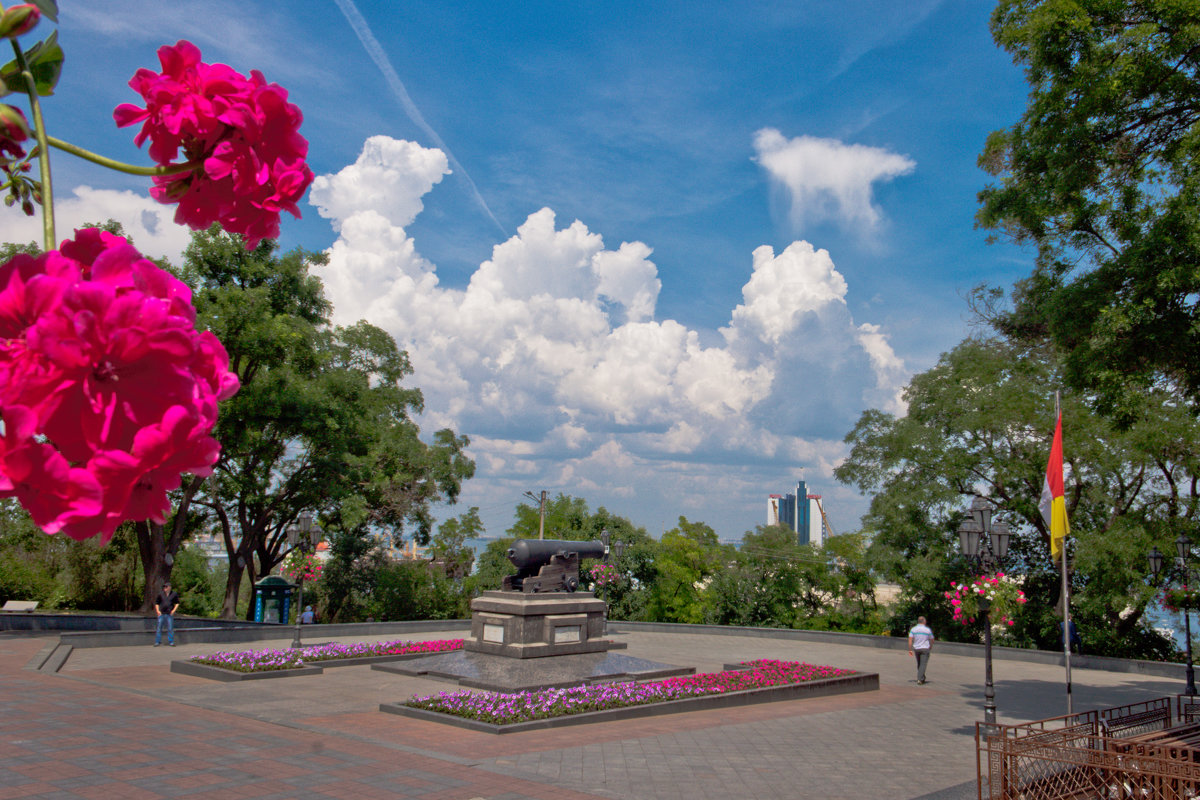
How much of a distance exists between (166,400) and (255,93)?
0.64 metres

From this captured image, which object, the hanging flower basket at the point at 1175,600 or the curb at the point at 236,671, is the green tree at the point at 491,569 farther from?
the hanging flower basket at the point at 1175,600

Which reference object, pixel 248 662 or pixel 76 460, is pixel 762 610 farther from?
pixel 76 460

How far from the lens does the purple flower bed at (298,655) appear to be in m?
16.9

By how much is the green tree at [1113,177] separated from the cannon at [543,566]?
11.8m

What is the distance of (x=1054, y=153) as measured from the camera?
1405 cm

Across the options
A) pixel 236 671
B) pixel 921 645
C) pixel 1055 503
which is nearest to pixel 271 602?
pixel 236 671

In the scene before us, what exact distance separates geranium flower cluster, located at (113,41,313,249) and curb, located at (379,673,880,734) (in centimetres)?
1231

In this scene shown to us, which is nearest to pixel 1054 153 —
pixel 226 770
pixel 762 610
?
pixel 226 770

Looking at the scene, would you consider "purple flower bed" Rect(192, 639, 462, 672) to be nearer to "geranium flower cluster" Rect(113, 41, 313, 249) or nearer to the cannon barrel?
the cannon barrel

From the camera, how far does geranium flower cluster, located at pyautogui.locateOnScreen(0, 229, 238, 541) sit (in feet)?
3.27

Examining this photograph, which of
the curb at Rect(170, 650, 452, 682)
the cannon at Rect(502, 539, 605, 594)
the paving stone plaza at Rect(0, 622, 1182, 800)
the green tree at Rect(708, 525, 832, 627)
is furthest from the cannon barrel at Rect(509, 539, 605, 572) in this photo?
the green tree at Rect(708, 525, 832, 627)

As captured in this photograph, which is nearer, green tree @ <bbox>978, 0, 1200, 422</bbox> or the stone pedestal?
green tree @ <bbox>978, 0, 1200, 422</bbox>

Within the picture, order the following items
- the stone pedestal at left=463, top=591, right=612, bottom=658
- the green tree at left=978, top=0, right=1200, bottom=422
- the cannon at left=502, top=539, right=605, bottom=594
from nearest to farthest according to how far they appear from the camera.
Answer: the green tree at left=978, top=0, right=1200, bottom=422 < the stone pedestal at left=463, top=591, right=612, bottom=658 < the cannon at left=502, top=539, right=605, bottom=594

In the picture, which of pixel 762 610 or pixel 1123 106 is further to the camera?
pixel 762 610
